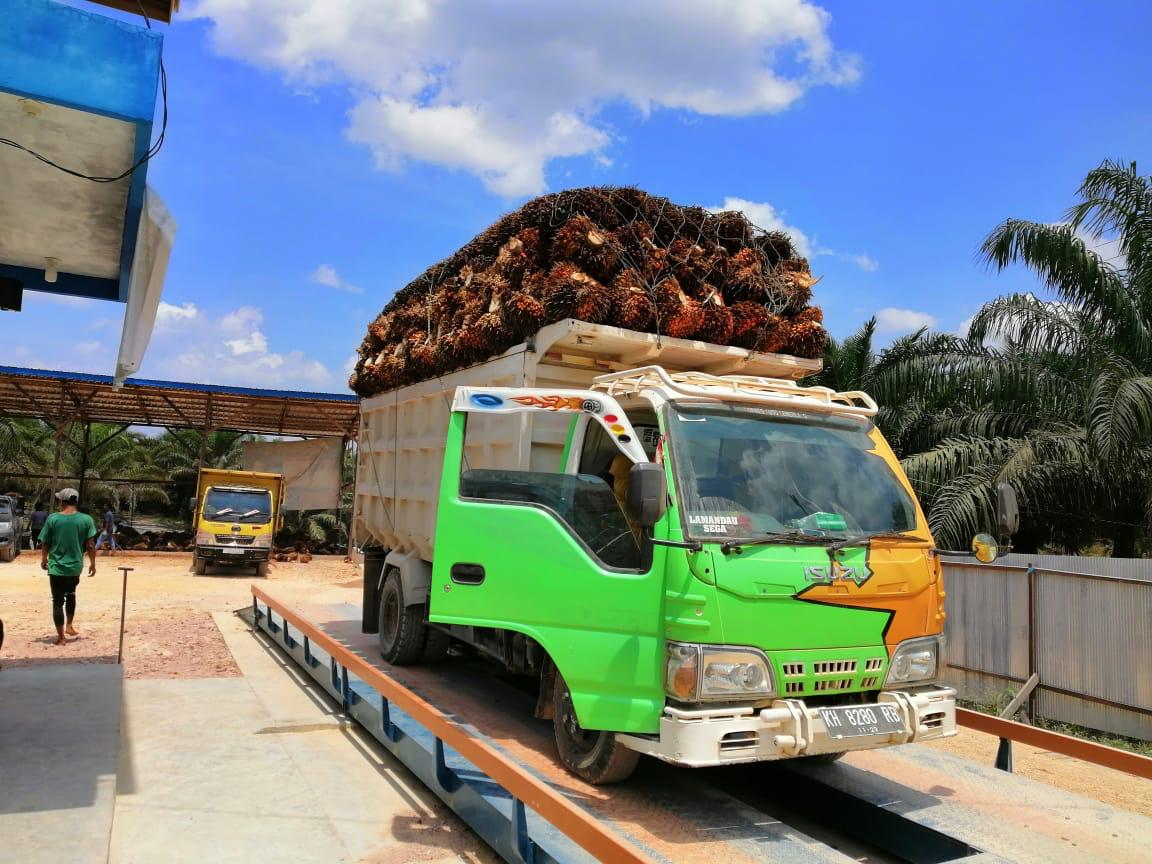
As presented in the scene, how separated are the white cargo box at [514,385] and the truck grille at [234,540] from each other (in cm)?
1269

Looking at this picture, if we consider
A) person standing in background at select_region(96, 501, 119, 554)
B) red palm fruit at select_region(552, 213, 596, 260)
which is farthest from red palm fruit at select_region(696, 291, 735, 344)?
person standing in background at select_region(96, 501, 119, 554)

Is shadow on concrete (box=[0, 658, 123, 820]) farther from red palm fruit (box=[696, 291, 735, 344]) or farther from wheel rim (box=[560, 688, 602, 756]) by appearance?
red palm fruit (box=[696, 291, 735, 344])

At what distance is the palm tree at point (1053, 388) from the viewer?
36.0 feet

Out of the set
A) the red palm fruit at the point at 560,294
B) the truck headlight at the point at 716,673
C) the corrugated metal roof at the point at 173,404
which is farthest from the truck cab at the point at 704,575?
the corrugated metal roof at the point at 173,404

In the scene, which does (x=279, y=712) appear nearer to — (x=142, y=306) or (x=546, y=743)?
(x=546, y=743)

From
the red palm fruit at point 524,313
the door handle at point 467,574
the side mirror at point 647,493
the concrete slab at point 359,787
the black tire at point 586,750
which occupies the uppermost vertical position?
the red palm fruit at point 524,313

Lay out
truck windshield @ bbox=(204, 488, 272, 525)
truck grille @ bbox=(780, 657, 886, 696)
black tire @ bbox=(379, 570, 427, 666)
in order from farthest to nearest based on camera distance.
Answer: truck windshield @ bbox=(204, 488, 272, 525), black tire @ bbox=(379, 570, 427, 666), truck grille @ bbox=(780, 657, 886, 696)

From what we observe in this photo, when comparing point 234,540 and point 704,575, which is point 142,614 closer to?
point 234,540

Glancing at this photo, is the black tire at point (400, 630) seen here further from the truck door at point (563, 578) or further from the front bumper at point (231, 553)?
the front bumper at point (231, 553)

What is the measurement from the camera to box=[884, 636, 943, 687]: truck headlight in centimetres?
456

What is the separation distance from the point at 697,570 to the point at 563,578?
0.88m

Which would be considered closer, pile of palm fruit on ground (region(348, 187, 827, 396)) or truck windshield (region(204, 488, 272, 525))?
pile of palm fruit on ground (region(348, 187, 827, 396))

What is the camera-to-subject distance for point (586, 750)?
4750 millimetres

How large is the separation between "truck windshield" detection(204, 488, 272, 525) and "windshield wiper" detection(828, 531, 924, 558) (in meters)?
18.5
